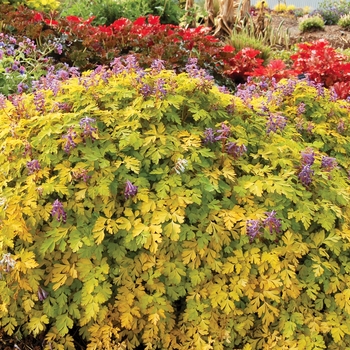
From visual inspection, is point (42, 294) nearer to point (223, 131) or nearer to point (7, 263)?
point (7, 263)

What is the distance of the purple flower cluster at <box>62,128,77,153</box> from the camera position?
2572 millimetres

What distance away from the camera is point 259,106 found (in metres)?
3.16

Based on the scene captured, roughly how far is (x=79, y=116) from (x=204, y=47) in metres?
3.47

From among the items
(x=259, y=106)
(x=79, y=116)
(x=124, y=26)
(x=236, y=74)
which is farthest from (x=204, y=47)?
(x=79, y=116)

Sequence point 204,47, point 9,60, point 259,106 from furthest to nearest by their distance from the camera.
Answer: point 204,47, point 9,60, point 259,106

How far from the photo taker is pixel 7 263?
2.46 m

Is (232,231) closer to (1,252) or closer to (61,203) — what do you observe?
(61,203)

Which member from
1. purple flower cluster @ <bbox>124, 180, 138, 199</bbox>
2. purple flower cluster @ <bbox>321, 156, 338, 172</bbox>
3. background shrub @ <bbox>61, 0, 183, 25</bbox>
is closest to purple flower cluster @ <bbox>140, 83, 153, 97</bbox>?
purple flower cluster @ <bbox>124, 180, 138, 199</bbox>

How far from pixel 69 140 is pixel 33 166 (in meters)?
0.26

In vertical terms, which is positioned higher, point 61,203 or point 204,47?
point 61,203

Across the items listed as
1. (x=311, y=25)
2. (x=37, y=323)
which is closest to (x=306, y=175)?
(x=37, y=323)

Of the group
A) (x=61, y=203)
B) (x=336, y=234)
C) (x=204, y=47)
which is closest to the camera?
(x=61, y=203)

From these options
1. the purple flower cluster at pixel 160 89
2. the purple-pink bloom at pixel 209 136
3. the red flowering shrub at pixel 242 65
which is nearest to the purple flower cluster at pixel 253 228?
the purple-pink bloom at pixel 209 136

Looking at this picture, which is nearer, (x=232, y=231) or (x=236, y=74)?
(x=232, y=231)
